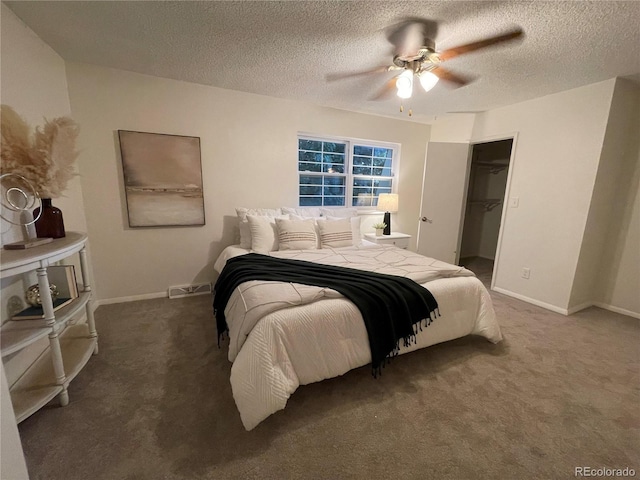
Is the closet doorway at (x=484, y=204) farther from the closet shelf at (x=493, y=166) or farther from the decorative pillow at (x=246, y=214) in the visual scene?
the decorative pillow at (x=246, y=214)

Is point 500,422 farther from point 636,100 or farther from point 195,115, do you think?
point 195,115

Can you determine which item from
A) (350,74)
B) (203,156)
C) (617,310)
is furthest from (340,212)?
(617,310)

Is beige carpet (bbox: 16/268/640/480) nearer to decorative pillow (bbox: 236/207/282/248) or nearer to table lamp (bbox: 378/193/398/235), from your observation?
decorative pillow (bbox: 236/207/282/248)

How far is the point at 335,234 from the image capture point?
292cm

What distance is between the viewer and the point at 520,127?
10.1ft

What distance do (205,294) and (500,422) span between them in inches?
117

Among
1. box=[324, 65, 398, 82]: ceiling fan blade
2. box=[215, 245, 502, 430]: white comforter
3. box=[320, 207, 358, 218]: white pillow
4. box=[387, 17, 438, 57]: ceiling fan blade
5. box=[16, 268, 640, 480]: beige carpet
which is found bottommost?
box=[16, 268, 640, 480]: beige carpet

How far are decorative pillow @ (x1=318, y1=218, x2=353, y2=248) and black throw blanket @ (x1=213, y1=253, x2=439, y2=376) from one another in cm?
76

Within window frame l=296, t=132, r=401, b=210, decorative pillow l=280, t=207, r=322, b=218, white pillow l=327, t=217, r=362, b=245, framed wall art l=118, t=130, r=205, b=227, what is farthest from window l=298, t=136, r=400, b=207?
framed wall art l=118, t=130, r=205, b=227

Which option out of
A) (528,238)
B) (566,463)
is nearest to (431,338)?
(566,463)

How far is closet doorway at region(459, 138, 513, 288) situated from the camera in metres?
4.78

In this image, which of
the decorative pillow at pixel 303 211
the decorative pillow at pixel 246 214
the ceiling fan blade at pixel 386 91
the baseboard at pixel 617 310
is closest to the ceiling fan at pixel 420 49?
the ceiling fan blade at pixel 386 91

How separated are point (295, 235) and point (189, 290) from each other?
1.48m

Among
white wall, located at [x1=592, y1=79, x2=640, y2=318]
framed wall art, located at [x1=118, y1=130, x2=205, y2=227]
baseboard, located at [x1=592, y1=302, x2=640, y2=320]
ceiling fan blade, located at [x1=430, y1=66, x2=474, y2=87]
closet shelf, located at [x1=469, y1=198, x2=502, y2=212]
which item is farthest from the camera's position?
closet shelf, located at [x1=469, y1=198, x2=502, y2=212]
